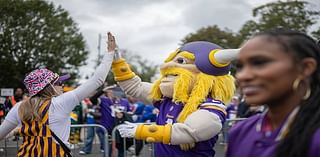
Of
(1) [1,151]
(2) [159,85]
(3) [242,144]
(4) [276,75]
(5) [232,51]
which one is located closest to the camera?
(4) [276,75]

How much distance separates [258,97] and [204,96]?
6.71 ft

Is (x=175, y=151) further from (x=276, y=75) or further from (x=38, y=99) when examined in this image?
(x=276, y=75)

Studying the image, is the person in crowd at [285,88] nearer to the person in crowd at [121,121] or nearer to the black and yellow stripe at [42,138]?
the black and yellow stripe at [42,138]

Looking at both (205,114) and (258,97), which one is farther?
(205,114)

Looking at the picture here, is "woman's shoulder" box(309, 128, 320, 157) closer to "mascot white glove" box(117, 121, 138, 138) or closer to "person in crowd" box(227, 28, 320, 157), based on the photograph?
"person in crowd" box(227, 28, 320, 157)

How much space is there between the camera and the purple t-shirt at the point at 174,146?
153 inches

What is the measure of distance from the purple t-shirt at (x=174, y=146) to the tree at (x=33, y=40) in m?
27.1

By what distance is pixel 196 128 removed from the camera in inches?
143

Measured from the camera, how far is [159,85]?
425 centimetres

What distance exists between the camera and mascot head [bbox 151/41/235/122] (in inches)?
156

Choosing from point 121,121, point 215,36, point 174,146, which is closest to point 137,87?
point 174,146

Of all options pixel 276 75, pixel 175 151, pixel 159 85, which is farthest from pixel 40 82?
pixel 276 75

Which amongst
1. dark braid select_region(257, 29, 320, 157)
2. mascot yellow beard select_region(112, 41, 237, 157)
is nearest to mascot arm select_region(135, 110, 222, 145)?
mascot yellow beard select_region(112, 41, 237, 157)

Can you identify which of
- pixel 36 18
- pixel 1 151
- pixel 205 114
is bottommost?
pixel 1 151
